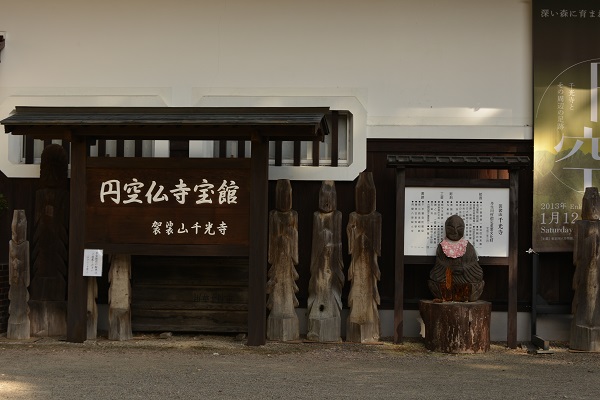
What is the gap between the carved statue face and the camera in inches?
459

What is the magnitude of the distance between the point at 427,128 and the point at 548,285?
2901 millimetres

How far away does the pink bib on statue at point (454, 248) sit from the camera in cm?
1159

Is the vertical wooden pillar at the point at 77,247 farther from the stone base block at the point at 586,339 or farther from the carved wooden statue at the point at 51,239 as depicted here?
the stone base block at the point at 586,339

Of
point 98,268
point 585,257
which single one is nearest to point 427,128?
point 585,257

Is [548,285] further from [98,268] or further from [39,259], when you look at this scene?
[39,259]

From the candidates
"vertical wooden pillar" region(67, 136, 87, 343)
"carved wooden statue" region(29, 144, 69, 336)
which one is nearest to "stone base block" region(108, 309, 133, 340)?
"vertical wooden pillar" region(67, 136, 87, 343)

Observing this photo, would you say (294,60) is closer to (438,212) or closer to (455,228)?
(438,212)

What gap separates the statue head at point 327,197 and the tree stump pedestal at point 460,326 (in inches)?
78.6

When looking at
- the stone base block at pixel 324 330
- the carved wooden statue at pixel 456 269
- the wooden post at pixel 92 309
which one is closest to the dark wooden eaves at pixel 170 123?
the wooden post at pixel 92 309

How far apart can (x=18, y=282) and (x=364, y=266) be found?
483 cm

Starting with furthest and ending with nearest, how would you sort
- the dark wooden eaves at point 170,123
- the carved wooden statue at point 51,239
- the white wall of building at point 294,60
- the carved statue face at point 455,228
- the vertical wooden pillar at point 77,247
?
the white wall of building at point 294,60
the carved wooden statue at point 51,239
the carved statue face at point 455,228
the vertical wooden pillar at point 77,247
the dark wooden eaves at point 170,123

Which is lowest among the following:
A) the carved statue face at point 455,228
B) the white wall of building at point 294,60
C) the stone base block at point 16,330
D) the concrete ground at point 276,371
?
the concrete ground at point 276,371

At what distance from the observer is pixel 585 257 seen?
11641mm

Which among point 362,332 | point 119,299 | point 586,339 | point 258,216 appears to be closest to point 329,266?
point 362,332
